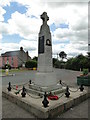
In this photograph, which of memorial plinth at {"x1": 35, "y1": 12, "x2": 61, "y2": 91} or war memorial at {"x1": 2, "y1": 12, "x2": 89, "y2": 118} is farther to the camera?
memorial plinth at {"x1": 35, "y1": 12, "x2": 61, "y2": 91}

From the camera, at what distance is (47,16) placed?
691cm

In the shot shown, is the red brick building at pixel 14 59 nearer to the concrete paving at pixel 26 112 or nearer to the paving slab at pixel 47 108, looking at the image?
the paving slab at pixel 47 108

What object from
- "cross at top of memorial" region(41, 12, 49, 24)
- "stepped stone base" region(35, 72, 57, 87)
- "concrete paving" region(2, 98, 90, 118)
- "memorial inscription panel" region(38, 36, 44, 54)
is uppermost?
"cross at top of memorial" region(41, 12, 49, 24)

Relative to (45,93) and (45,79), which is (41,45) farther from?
(45,93)

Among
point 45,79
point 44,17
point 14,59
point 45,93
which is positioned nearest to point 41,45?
point 44,17

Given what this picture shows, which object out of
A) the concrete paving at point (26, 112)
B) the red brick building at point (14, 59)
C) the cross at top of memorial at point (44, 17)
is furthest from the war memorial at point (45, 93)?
the red brick building at point (14, 59)

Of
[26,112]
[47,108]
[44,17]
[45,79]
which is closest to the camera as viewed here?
[47,108]

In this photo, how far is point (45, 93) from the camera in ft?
14.8

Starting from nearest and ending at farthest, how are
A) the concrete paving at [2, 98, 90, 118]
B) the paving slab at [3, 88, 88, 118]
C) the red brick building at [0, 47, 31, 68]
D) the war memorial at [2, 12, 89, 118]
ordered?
the paving slab at [3, 88, 88, 118], the concrete paving at [2, 98, 90, 118], the war memorial at [2, 12, 89, 118], the red brick building at [0, 47, 31, 68]

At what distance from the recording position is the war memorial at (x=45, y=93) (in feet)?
14.3

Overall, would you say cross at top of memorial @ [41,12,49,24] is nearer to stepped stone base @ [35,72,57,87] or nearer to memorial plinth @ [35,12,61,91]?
memorial plinth @ [35,12,61,91]

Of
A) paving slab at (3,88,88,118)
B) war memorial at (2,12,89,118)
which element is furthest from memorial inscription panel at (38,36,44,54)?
paving slab at (3,88,88,118)

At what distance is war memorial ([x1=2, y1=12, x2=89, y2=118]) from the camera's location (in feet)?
14.3

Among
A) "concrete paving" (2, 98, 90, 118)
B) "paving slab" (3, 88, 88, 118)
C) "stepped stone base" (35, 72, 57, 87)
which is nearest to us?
"paving slab" (3, 88, 88, 118)
